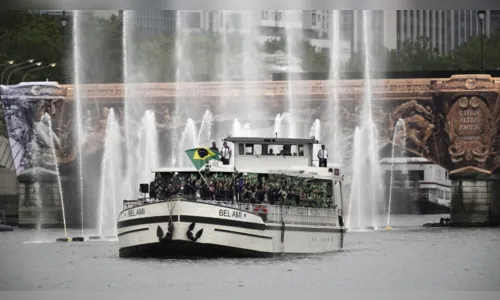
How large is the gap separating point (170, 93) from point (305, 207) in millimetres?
24500

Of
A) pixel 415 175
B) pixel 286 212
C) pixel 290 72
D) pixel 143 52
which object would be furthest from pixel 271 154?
pixel 415 175

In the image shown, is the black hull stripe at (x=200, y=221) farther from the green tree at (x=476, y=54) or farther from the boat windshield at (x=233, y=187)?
the green tree at (x=476, y=54)

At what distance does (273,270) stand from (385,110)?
30.5m

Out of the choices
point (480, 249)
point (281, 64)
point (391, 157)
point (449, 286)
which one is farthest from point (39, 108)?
point (449, 286)

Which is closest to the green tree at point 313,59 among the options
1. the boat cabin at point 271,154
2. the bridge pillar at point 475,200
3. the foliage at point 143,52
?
the foliage at point 143,52

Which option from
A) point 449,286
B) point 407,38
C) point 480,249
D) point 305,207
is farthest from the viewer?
point 407,38

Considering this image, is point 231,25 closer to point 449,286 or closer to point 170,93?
point 170,93

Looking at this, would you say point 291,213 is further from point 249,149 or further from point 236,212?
point 249,149

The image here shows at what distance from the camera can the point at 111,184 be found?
62.5 metres

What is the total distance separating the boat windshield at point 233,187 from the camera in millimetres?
38688

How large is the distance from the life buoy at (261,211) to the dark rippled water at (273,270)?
0.93 meters

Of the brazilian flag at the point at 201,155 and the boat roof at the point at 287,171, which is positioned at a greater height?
the brazilian flag at the point at 201,155

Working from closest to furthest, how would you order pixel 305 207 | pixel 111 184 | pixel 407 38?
pixel 305 207 < pixel 111 184 < pixel 407 38

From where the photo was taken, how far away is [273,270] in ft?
120
